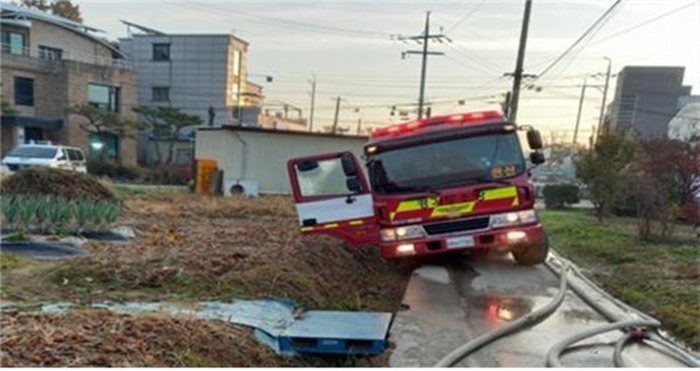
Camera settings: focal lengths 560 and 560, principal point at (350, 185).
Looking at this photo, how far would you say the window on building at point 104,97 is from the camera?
35406 mm

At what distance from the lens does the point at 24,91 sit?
3303cm

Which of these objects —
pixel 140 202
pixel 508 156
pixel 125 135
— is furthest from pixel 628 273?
pixel 125 135

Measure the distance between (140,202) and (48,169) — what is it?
373 cm

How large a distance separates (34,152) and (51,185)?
383 inches

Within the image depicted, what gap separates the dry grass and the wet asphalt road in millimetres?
412

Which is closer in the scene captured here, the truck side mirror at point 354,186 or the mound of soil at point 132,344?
the mound of soil at point 132,344

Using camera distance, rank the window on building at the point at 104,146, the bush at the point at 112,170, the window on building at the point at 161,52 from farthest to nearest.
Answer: the window on building at the point at 161,52
the window on building at the point at 104,146
the bush at the point at 112,170

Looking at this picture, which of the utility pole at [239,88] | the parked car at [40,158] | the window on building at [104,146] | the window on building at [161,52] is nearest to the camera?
the parked car at [40,158]

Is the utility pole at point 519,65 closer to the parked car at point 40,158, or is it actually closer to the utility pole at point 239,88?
the parked car at point 40,158

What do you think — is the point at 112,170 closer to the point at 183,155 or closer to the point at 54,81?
the point at 54,81

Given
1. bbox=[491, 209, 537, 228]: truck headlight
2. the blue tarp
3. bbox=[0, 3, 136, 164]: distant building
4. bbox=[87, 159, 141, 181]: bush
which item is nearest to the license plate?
bbox=[491, 209, 537, 228]: truck headlight

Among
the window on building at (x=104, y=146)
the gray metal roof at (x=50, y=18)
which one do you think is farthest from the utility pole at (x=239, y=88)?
the window on building at (x=104, y=146)

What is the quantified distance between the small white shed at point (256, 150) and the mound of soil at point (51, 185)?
316 inches

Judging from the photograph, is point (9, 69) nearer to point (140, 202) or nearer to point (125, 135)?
point (125, 135)
